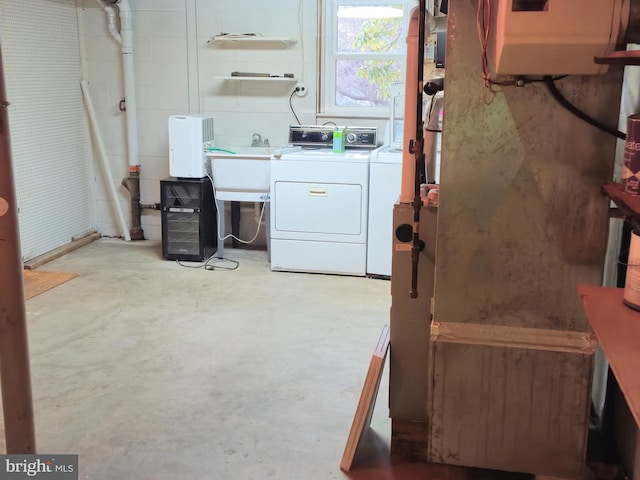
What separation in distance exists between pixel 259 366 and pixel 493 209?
1758 millimetres

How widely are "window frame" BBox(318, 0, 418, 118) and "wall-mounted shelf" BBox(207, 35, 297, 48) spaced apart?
0.93 ft

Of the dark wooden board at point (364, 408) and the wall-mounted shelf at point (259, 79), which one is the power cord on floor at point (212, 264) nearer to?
the wall-mounted shelf at point (259, 79)

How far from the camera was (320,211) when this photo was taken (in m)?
4.92

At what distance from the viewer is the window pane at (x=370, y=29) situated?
525 cm

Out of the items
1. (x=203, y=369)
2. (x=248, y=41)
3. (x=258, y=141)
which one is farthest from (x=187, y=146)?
(x=203, y=369)

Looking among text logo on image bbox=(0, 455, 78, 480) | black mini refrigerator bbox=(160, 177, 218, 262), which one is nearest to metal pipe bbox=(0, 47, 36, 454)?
text logo on image bbox=(0, 455, 78, 480)

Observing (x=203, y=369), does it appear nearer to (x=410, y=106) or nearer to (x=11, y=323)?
(x=11, y=323)

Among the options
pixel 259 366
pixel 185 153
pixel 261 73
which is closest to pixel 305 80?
pixel 261 73

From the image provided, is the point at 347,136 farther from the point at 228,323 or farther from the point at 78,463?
the point at 78,463

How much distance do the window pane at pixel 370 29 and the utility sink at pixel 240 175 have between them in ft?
3.79

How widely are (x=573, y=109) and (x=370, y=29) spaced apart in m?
3.65

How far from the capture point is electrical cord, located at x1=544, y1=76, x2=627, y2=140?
1.91 m

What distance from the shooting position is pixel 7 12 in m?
4.79

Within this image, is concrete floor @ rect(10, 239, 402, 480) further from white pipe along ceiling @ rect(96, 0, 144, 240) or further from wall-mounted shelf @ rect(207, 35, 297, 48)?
wall-mounted shelf @ rect(207, 35, 297, 48)
